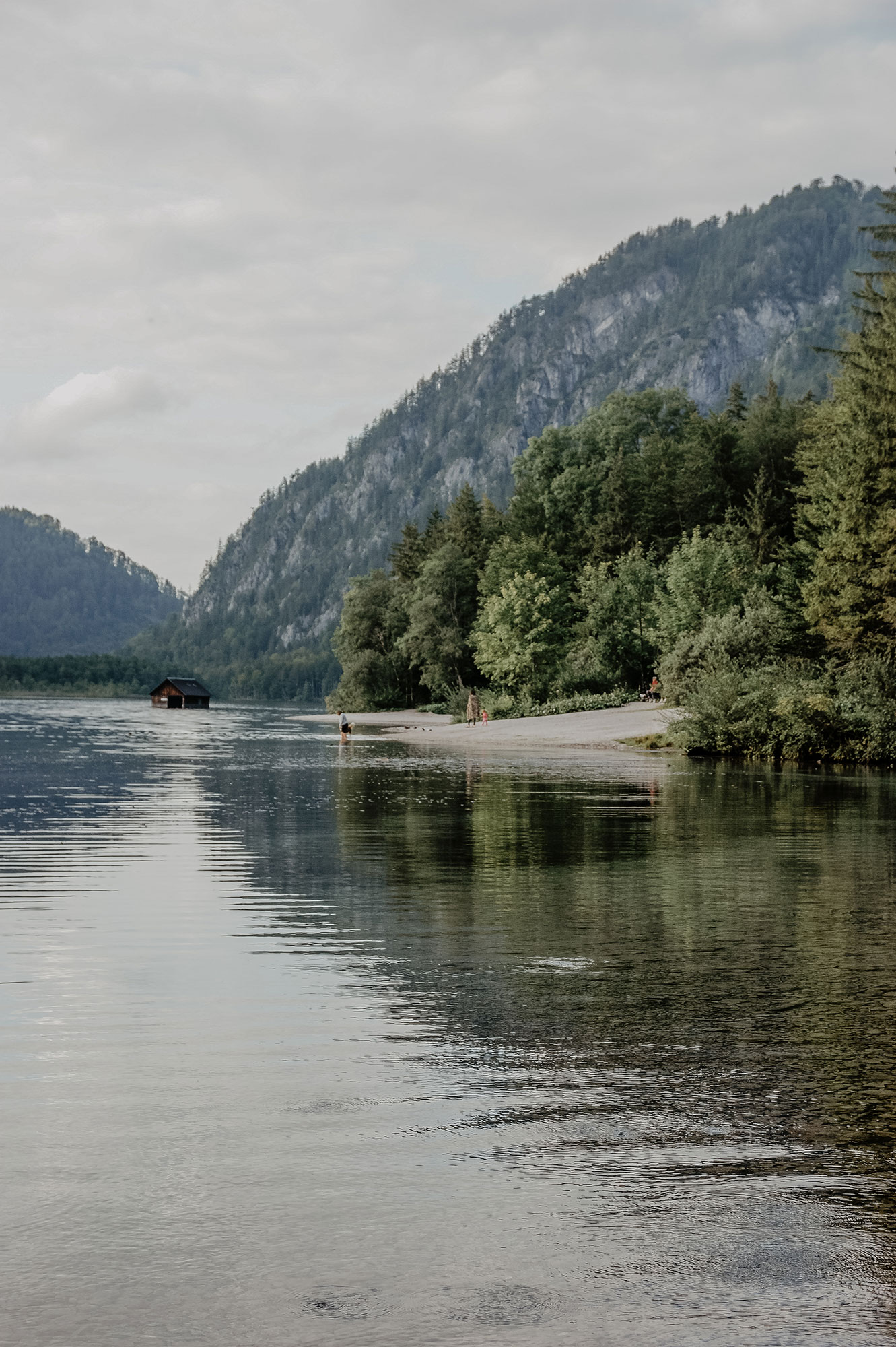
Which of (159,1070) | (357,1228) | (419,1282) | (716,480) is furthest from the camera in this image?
(716,480)

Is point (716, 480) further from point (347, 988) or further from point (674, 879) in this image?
point (347, 988)

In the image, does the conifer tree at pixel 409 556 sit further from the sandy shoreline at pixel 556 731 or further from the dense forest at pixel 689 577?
the sandy shoreline at pixel 556 731

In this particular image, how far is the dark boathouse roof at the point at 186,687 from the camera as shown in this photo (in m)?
158

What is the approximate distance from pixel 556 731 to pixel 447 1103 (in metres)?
60.9

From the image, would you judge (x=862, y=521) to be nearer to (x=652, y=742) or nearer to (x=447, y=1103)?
(x=652, y=742)

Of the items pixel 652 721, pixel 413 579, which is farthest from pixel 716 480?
pixel 652 721

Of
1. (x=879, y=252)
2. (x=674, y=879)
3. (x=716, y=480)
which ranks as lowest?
(x=674, y=879)

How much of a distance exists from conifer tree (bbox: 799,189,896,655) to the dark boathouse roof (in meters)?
113

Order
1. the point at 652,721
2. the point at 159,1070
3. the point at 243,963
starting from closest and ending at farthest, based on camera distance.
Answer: the point at 159,1070 → the point at 243,963 → the point at 652,721

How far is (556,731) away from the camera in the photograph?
67.3m

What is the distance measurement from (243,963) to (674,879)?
690cm

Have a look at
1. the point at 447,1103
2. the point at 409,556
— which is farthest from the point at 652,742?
the point at 409,556

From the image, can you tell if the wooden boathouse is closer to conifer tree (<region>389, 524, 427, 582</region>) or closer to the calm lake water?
conifer tree (<region>389, 524, 427, 582</region>)

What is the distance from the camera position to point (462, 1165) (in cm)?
577
